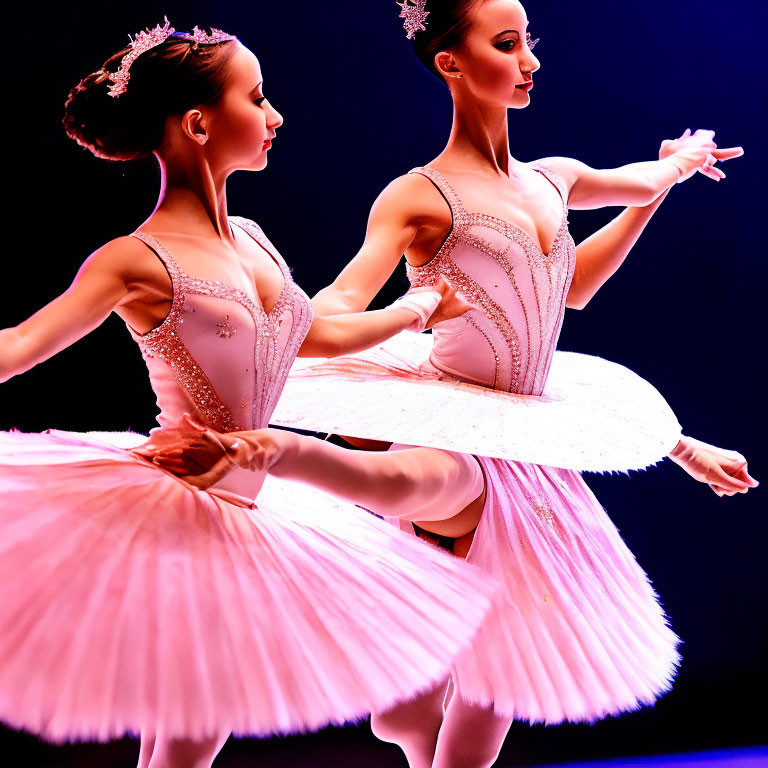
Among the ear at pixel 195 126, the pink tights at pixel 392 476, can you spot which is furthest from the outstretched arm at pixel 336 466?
the ear at pixel 195 126

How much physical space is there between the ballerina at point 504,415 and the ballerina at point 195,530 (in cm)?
10

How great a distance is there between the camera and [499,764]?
247 cm

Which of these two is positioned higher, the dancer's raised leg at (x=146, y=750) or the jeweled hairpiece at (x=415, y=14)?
the jeweled hairpiece at (x=415, y=14)

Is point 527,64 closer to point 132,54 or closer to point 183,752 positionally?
point 132,54

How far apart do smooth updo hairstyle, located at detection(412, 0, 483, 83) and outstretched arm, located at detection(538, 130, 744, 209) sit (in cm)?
25

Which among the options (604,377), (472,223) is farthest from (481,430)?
(604,377)

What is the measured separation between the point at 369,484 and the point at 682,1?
5.19 feet

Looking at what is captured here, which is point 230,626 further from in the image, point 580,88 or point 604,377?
point 580,88

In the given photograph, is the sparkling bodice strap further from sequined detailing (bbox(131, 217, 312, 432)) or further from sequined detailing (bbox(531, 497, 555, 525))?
sequined detailing (bbox(531, 497, 555, 525))

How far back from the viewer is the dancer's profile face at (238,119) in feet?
4.19

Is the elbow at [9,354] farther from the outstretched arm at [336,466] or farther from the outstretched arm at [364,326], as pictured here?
the outstretched arm at [364,326]

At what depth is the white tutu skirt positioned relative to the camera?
103cm

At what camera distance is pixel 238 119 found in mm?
1279

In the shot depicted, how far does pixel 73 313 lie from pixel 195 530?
0.86 ft
